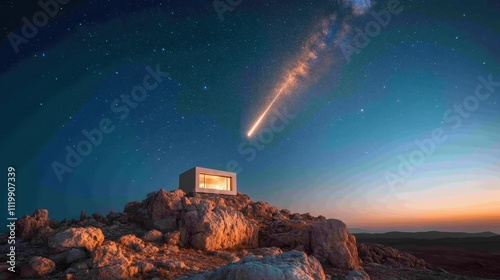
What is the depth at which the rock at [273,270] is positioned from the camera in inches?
331

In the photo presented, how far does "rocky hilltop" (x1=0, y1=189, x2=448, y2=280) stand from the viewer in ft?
44.6

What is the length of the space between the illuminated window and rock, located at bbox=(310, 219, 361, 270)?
1752 centimetres

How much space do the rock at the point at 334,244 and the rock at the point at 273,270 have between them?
546 inches

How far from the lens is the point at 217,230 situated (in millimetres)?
21703

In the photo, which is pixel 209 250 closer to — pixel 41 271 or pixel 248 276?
pixel 41 271

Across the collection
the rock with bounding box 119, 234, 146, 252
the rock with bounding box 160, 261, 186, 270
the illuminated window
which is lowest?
the rock with bounding box 160, 261, 186, 270

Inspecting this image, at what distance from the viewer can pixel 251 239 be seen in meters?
24.4

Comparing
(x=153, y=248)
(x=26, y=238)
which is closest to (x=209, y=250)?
(x=153, y=248)

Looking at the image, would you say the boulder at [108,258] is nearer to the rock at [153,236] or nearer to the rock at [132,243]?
the rock at [132,243]

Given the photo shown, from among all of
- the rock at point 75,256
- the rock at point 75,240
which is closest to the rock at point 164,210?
the rock at point 75,240

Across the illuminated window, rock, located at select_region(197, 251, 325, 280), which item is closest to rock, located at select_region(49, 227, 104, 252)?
rock, located at select_region(197, 251, 325, 280)

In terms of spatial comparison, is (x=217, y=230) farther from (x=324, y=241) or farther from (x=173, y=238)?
(x=324, y=241)

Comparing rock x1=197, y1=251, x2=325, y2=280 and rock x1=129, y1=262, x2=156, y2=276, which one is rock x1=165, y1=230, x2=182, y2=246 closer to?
rock x1=129, y1=262, x2=156, y2=276

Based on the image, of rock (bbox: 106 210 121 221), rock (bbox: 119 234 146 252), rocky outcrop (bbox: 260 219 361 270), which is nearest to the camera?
rock (bbox: 119 234 146 252)
